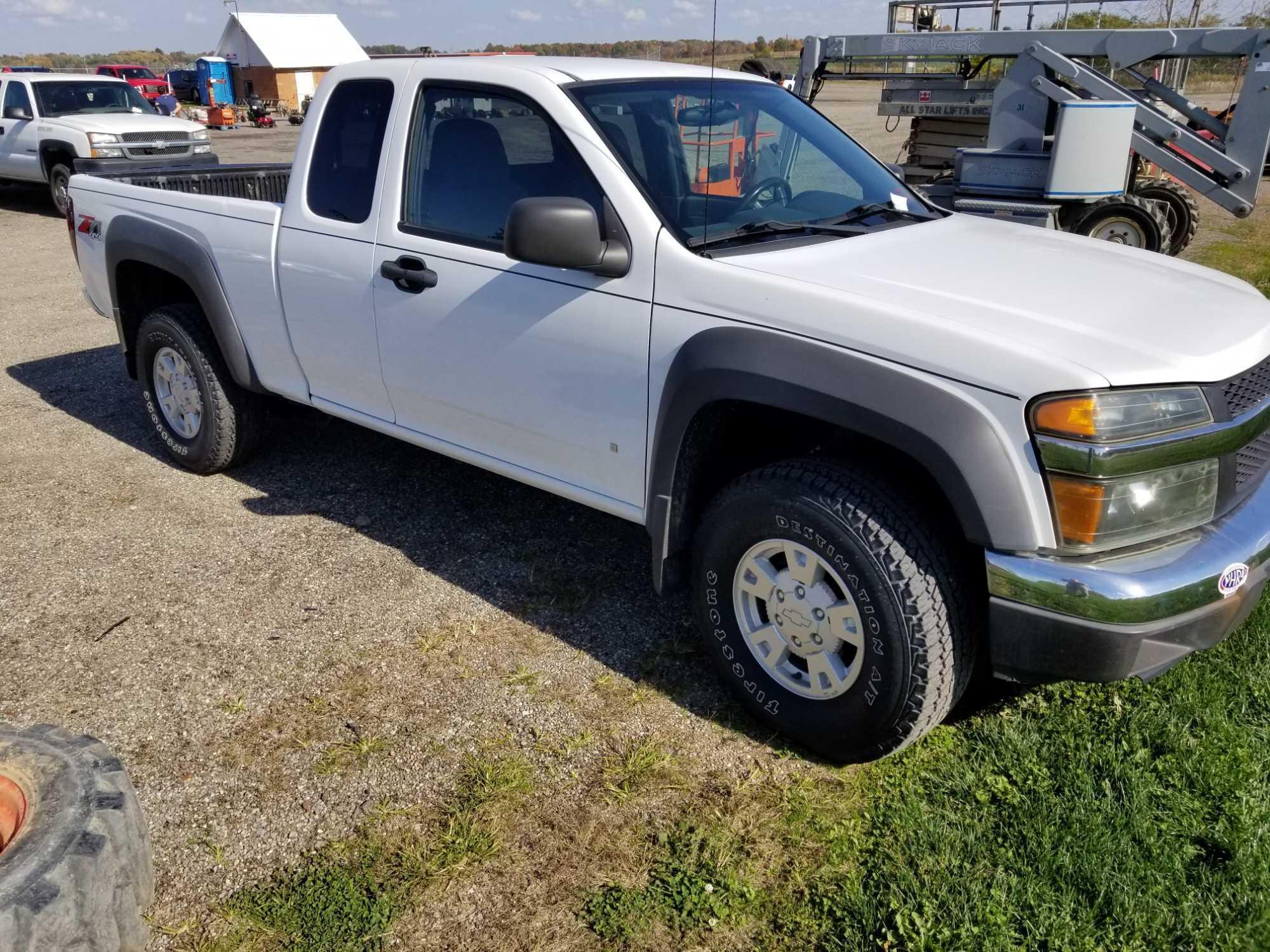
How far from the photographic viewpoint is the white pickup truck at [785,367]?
8.40ft

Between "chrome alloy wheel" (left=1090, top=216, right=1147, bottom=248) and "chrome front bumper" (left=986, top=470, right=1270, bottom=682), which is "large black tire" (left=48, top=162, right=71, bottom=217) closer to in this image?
"chrome alloy wheel" (left=1090, top=216, right=1147, bottom=248)

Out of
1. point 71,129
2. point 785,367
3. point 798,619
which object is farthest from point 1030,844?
point 71,129

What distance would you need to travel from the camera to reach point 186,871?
2.75 meters

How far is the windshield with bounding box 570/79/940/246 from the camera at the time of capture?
3.37m

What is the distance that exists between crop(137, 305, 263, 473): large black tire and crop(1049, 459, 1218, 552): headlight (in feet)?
12.7

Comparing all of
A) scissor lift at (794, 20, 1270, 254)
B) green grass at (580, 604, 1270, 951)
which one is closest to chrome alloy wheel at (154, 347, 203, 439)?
green grass at (580, 604, 1270, 951)

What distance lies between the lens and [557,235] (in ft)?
10.1

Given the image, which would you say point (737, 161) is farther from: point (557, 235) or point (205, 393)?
point (205, 393)

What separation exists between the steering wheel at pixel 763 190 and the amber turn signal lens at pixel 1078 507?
4.77ft

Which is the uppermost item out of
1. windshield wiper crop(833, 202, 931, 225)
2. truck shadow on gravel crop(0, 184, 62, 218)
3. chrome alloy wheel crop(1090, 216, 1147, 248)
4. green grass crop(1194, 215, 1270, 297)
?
windshield wiper crop(833, 202, 931, 225)

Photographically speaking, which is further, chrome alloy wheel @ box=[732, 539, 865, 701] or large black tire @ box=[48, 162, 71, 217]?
large black tire @ box=[48, 162, 71, 217]

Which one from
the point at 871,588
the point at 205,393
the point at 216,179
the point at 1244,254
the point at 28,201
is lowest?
the point at 28,201

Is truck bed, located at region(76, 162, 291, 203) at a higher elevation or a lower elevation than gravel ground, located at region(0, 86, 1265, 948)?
higher

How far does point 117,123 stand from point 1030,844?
50.3 feet
